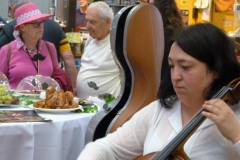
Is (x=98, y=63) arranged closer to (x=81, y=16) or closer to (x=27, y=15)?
(x=27, y=15)

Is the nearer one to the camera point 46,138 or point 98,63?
point 46,138

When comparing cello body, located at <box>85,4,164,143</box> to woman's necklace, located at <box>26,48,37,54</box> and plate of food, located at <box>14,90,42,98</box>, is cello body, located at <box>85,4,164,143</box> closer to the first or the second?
plate of food, located at <box>14,90,42,98</box>

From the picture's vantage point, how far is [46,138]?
2123 millimetres

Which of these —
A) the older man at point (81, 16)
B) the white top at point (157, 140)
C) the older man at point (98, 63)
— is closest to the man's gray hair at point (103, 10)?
the older man at point (98, 63)

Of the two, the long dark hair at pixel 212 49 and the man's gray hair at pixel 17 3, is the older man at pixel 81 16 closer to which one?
the man's gray hair at pixel 17 3

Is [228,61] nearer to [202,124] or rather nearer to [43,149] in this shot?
[202,124]

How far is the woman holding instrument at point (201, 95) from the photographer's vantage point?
124 cm

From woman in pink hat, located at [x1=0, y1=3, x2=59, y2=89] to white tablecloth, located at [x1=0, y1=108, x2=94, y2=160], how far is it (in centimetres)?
88

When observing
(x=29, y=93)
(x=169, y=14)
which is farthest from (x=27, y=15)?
(x=169, y=14)

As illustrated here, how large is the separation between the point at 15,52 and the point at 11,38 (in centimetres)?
54

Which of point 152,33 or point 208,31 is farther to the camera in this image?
point 152,33

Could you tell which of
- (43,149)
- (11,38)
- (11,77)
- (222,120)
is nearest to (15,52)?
(11,77)

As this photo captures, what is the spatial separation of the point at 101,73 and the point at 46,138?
1261mm

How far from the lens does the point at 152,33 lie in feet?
6.81
